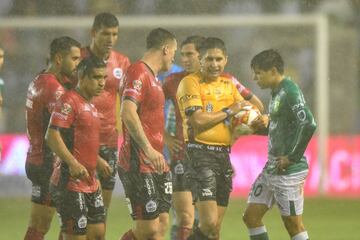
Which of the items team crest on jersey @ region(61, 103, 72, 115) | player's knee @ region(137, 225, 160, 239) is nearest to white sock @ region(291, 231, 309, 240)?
player's knee @ region(137, 225, 160, 239)

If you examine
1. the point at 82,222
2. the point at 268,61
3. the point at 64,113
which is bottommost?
the point at 82,222

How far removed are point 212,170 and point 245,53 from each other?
7993mm

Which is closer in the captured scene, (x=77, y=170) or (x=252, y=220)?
(x=77, y=170)

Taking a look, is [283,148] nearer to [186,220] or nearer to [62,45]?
[186,220]

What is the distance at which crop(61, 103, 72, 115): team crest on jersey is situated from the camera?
30.5ft

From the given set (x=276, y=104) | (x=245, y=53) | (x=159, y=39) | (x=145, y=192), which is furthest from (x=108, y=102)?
(x=245, y=53)

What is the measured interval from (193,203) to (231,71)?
295 inches

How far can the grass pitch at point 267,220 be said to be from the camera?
13.3 meters

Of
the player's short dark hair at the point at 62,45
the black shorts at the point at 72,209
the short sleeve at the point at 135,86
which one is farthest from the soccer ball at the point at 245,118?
the black shorts at the point at 72,209

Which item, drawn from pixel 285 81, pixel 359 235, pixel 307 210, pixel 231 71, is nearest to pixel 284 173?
pixel 285 81

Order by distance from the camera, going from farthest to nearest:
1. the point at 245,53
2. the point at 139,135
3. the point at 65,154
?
1. the point at 245,53
2. the point at 139,135
3. the point at 65,154

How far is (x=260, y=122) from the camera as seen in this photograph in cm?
1042

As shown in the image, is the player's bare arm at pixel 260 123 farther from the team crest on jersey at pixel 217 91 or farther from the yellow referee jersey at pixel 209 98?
the team crest on jersey at pixel 217 91

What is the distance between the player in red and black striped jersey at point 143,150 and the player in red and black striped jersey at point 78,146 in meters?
0.30
